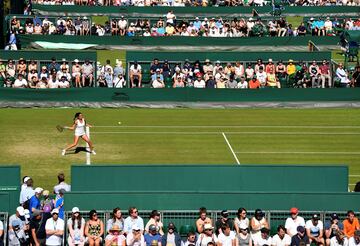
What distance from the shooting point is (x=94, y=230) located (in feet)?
93.6

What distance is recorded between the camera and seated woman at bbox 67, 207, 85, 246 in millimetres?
28547

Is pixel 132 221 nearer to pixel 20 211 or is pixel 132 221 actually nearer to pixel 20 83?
pixel 20 211

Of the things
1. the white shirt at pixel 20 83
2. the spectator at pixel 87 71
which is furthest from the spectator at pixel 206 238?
the spectator at pixel 87 71

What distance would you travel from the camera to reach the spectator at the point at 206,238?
→ 2784cm

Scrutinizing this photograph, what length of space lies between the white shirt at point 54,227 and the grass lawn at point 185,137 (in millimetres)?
8255

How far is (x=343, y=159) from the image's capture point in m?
41.3

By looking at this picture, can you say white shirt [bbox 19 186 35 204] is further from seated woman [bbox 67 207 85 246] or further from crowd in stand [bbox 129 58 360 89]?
crowd in stand [bbox 129 58 360 89]

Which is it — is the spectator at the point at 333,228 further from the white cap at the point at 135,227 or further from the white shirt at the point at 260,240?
the white cap at the point at 135,227

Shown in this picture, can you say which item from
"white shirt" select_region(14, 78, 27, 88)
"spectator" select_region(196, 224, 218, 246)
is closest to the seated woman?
"spectator" select_region(196, 224, 218, 246)

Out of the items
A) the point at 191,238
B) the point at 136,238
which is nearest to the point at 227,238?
the point at 191,238

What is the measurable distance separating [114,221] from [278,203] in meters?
4.22

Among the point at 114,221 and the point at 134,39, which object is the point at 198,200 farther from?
the point at 134,39

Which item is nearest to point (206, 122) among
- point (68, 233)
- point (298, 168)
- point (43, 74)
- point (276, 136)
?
point (276, 136)

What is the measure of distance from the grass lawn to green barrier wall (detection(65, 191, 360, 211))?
7.80 m
